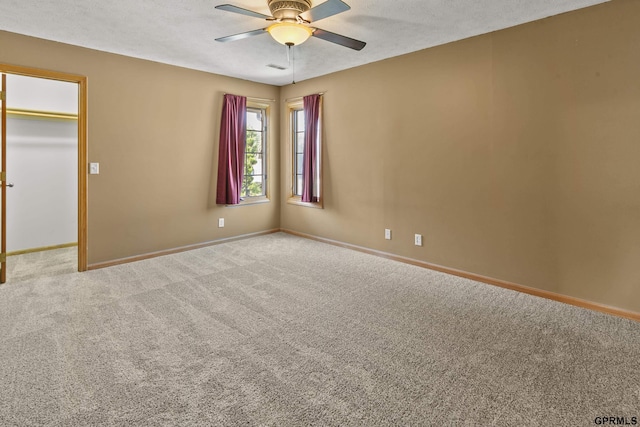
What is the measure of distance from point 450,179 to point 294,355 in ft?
8.77

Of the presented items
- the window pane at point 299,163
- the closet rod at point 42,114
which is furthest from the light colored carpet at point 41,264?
the window pane at point 299,163

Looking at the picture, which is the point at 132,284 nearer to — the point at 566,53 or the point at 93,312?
the point at 93,312

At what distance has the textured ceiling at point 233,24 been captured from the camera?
291 centimetres

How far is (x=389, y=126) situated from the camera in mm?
4543

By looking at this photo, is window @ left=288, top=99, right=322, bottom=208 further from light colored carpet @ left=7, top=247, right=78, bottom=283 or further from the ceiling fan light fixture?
light colored carpet @ left=7, top=247, right=78, bottom=283

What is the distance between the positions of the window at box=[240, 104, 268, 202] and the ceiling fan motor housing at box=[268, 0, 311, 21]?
3.15m

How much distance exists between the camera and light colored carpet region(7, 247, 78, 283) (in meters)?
3.97

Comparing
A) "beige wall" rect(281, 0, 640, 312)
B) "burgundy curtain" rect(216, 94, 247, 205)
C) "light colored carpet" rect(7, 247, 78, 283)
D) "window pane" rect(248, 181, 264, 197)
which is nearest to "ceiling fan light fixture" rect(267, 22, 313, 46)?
"beige wall" rect(281, 0, 640, 312)

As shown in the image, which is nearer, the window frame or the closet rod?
the closet rod

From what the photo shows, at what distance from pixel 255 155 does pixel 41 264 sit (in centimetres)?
328

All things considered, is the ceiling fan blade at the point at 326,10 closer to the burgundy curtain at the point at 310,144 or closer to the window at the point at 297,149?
the burgundy curtain at the point at 310,144

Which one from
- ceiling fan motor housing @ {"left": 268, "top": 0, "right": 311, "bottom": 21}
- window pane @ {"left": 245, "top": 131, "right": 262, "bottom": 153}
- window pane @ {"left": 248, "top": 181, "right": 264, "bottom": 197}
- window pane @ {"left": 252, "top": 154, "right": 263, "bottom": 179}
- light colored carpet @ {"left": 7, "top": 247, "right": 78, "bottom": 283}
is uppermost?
ceiling fan motor housing @ {"left": 268, "top": 0, "right": 311, "bottom": 21}

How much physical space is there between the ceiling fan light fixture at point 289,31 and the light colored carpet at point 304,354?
89.6 inches

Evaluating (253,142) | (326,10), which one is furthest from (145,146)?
(326,10)
